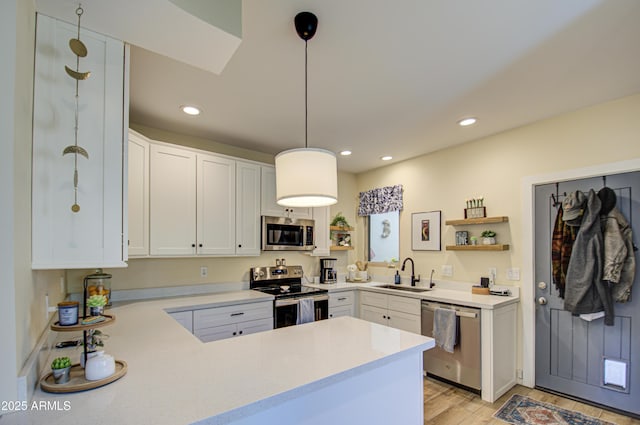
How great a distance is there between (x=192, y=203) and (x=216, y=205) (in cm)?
25

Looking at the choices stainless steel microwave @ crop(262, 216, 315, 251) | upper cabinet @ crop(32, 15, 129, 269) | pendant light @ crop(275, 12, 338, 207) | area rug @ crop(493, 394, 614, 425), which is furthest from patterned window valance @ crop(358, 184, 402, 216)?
upper cabinet @ crop(32, 15, 129, 269)

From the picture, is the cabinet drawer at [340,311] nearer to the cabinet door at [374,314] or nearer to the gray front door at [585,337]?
the cabinet door at [374,314]

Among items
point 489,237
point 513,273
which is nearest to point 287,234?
point 489,237

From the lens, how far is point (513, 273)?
328cm

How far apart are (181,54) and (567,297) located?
3515 mm

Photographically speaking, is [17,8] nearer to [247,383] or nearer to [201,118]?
[247,383]

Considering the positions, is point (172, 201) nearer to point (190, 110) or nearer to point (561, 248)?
point (190, 110)

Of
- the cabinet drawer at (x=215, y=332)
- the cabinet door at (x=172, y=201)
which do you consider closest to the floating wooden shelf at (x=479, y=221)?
the cabinet drawer at (x=215, y=332)

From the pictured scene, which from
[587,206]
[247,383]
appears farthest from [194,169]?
[587,206]

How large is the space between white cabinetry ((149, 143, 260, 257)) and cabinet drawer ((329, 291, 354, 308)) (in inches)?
41.8

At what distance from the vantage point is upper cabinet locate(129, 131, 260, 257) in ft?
9.28

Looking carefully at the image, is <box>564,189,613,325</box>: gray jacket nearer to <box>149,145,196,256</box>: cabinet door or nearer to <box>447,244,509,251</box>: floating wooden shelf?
<box>447,244,509,251</box>: floating wooden shelf

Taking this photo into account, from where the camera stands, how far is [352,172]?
516 cm

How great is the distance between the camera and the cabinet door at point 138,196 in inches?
107
